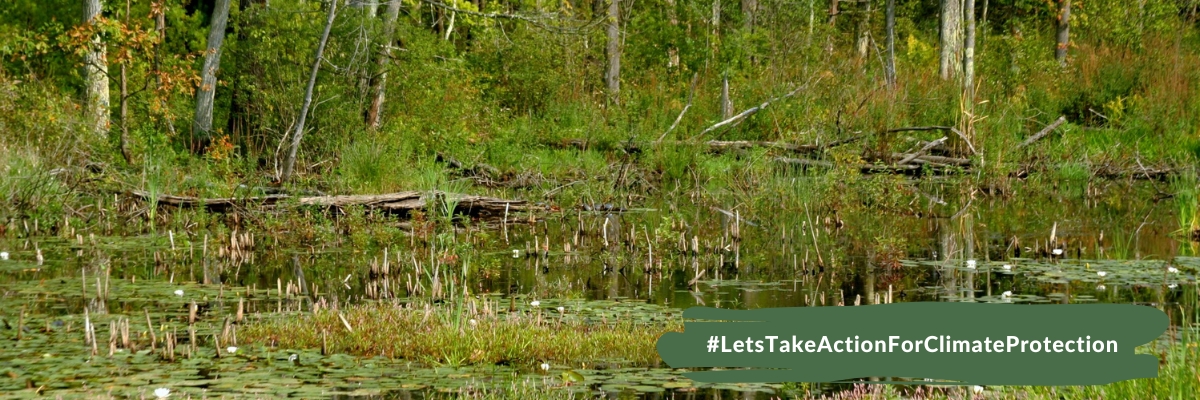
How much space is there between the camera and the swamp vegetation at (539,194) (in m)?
7.45

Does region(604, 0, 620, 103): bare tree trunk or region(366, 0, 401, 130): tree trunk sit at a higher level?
region(604, 0, 620, 103): bare tree trunk

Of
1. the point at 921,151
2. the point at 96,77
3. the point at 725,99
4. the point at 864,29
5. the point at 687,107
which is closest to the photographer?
the point at 921,151

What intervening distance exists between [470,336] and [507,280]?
3.26 m

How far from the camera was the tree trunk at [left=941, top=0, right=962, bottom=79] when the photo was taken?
2641 cm

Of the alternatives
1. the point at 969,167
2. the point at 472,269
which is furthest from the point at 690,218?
the point at 969,167

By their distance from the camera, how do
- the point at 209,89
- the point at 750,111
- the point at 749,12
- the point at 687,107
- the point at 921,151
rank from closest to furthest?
1. the point at 921,151
2. the point at 209,89
3. the point at 750,111
4. the point at 687,107
5. the point at 749,12

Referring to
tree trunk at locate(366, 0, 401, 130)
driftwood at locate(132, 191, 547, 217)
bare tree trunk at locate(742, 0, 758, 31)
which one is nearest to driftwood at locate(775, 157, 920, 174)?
driftwood at locate(132, 191, 547, 217)

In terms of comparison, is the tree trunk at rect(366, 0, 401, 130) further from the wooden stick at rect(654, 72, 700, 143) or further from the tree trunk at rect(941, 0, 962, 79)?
the tree trunk at rect(941, 0, 962, 79)

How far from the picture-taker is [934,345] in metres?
6.43

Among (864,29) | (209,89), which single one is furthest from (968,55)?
(209,89)

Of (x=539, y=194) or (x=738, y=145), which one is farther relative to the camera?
(x=738, y=145)

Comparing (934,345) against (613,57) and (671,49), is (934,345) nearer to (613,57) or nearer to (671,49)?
(613,57)

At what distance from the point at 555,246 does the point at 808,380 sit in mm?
7245

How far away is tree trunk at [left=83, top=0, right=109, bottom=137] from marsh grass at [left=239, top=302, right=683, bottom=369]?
1204cm
